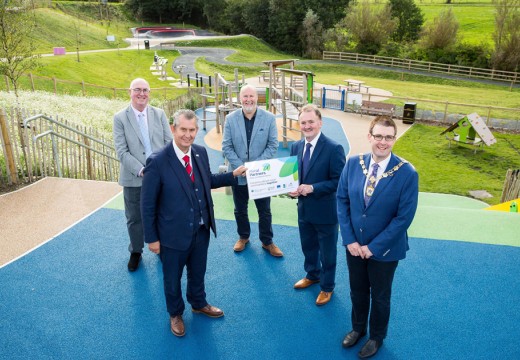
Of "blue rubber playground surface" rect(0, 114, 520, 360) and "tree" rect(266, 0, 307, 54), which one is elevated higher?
"tree" rect(266, 0, 307, 54)

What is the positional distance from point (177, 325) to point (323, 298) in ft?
4.87

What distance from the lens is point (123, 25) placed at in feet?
184

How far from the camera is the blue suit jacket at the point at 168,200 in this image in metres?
3.67

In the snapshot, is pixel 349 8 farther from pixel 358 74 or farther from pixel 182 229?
pixel 182 229

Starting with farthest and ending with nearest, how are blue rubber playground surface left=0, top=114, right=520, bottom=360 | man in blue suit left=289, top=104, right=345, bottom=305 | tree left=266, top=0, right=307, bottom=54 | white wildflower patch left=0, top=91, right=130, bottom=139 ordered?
tree left=266, top=0, right=307, bottom=54
white wildflower patch left=0, top=91, right=130, bottom=139
man in blue suit left=289, top=104, right=345, bottom=305
blue rubber playground surface left=0, top=114, right=520, bottom=360

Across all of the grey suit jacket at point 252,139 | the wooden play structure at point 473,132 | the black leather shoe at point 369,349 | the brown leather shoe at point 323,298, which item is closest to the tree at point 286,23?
the wooden play structure at point 473,132

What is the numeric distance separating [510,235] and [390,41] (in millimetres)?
42979

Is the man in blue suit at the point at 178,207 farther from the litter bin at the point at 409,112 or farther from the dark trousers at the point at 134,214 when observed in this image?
the litter bin at the point at 409,112

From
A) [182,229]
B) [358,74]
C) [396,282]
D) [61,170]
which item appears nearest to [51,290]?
[182,229]

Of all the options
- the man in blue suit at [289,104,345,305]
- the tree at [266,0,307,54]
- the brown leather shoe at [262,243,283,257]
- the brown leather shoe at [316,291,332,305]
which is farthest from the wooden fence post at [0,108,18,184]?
the tree at [266,0,307,54]

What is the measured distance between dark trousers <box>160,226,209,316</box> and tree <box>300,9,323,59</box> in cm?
4359

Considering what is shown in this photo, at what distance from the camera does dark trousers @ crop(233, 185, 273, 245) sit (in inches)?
209

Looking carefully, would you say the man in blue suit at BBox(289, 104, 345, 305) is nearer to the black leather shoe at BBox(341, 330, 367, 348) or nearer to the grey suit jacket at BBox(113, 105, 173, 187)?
the black leather shoe at BBox(341, 330, 367, 348)

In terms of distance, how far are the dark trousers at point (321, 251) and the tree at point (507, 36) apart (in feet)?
120
